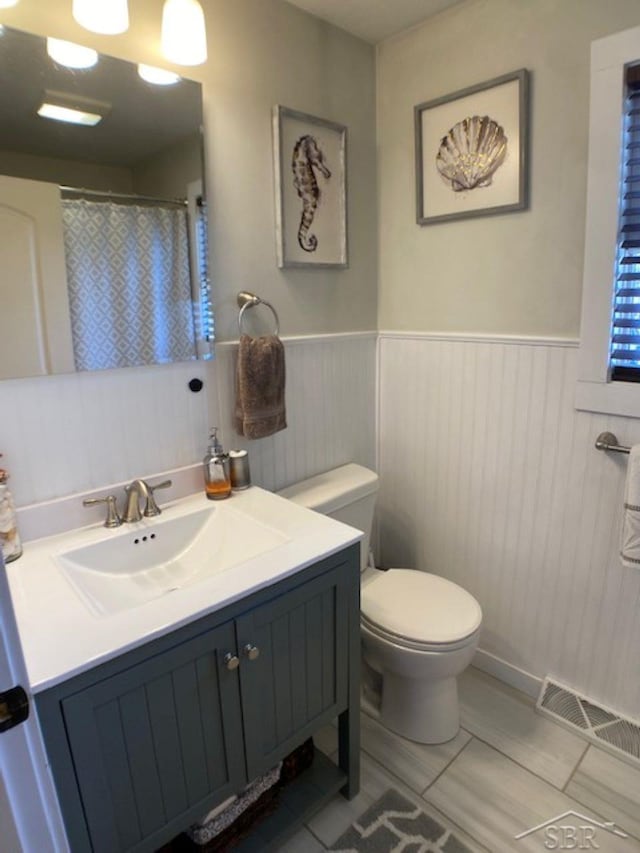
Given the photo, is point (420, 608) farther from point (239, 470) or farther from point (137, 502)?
point (137, 502)

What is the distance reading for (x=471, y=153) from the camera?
1669 millimetres

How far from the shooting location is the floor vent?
5.22 ft

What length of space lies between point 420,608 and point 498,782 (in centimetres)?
53

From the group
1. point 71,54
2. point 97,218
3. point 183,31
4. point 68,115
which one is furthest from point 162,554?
point 183,31

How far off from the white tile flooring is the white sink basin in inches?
30.7

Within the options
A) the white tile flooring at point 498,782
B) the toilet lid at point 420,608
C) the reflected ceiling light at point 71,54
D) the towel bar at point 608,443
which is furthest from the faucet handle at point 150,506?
the towel bar at point 608,443

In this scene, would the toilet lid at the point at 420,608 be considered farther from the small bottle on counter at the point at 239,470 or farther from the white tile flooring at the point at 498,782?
the small bottle on counter at the point at 239,470

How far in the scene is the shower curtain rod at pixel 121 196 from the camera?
4.02 ft

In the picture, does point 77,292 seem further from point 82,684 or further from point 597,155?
point 597,155

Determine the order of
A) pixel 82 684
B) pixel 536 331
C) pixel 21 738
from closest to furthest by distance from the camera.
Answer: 1. pixel 21 738
2. pixel 82 684
3. pixel 536 331

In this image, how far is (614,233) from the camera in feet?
4.62

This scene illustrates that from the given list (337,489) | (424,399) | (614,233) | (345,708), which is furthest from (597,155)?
(345,708)

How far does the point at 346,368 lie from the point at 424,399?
1.07 ft

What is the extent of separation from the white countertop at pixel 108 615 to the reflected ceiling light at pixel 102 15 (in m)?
1.20
